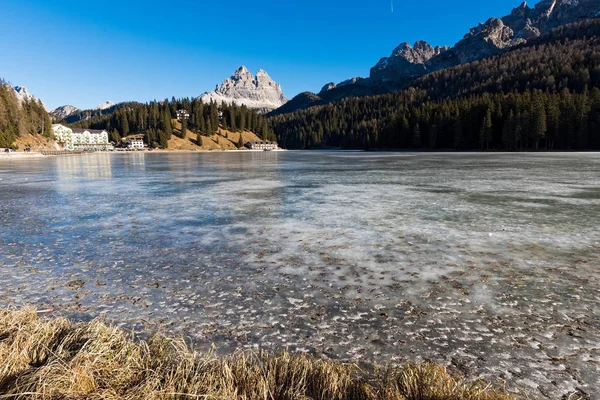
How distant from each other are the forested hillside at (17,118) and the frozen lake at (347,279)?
13084cm

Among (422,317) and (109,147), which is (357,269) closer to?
(422,317)

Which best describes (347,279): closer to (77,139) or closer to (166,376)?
(166,376)

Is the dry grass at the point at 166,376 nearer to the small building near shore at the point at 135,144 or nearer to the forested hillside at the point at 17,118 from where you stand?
the forested hillside at the point at 17,118

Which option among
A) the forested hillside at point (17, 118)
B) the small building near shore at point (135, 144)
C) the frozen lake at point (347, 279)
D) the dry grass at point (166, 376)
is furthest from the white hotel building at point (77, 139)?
the dry grass at point (166, 376)

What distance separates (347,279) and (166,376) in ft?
15.6

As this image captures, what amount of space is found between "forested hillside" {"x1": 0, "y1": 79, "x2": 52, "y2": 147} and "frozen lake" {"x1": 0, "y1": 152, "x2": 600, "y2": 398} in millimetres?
130838

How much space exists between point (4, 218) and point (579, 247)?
69.1 feet

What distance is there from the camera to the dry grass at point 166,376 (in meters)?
3.35

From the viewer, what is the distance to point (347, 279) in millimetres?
7625

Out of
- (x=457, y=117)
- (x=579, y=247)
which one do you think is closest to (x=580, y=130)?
(x=457, y=117)

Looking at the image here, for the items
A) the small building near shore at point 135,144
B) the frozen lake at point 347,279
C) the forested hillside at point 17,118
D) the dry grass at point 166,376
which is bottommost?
the frozen lake at point 347,279

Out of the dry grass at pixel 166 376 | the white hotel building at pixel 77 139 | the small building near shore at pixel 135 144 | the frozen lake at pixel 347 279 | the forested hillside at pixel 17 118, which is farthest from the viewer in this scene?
the small building near shore at pixel 135 144

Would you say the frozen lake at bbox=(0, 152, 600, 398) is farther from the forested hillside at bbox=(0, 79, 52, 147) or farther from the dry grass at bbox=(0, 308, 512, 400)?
the forested hillside at bbox=(0, 79, 52, 147)

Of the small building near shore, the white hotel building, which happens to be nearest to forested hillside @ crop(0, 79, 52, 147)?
the white hotel building
